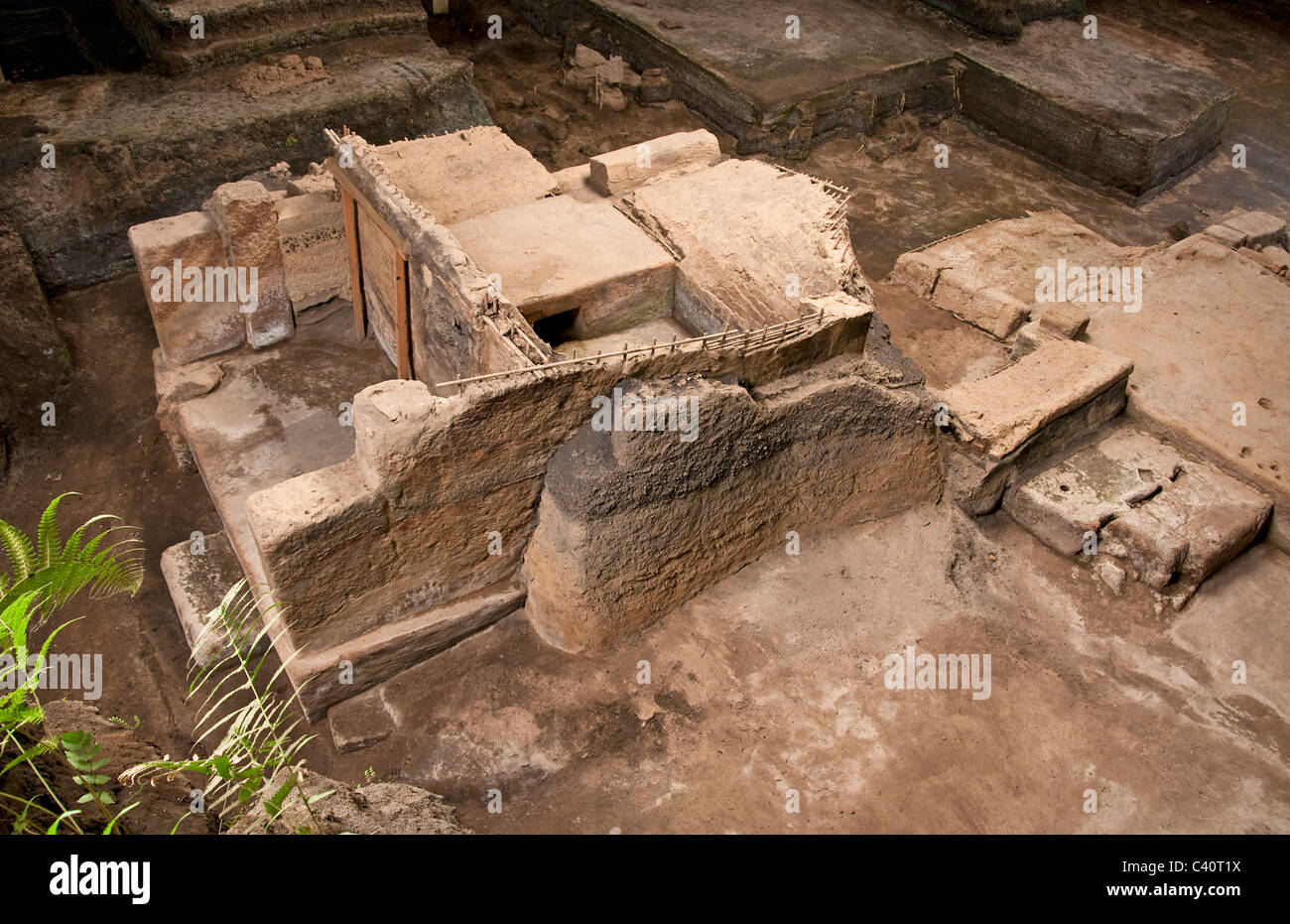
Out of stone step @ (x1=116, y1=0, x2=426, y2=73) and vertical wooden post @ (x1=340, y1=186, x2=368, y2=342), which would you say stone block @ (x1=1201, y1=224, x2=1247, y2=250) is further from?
stone step @ (x1=116, y1=0, x2=426, y2=73)

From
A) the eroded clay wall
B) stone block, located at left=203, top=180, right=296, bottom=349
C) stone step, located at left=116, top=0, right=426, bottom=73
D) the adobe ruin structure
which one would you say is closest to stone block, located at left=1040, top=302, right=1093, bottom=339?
the adobe ruin structure

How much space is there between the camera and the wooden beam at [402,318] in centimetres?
601

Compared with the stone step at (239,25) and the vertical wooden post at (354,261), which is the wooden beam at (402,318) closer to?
the vertical wooden post at (354,261)

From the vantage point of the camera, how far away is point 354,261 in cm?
684

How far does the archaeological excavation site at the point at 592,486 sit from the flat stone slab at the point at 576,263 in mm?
31

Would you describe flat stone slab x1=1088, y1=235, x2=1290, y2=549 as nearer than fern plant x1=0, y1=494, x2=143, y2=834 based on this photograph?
No

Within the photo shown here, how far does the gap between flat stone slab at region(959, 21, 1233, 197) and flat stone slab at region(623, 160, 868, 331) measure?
457 centimetres

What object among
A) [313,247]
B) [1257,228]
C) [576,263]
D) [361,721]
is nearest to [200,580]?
[361,721]

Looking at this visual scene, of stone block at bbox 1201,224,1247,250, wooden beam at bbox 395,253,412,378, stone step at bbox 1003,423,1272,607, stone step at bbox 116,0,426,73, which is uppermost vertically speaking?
stone step at bbox 116,0,426,73

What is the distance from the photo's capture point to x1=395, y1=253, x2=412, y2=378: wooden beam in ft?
19.7

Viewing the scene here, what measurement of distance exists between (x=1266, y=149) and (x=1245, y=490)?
628cm

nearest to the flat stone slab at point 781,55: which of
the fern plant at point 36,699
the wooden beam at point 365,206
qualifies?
the wooden beam at point 365,206

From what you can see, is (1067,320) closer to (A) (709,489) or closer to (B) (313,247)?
(A) (709,489)

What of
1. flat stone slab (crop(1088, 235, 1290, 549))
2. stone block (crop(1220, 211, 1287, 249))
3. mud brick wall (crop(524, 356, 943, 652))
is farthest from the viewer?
stone block (crop(1220, 211, 1287, 249))
